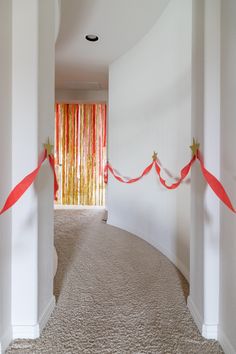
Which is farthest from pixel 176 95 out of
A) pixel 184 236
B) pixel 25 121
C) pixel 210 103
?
pixel 25 121

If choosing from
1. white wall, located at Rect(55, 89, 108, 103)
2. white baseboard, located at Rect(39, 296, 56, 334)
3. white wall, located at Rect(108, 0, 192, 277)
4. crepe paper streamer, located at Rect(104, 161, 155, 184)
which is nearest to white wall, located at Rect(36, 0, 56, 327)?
white baseboard, located at Rect(39, 296, 56, 334)

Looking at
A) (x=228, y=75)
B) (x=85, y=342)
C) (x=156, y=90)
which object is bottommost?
(x=85, y=342)

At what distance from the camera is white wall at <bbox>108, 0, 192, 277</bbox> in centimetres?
233

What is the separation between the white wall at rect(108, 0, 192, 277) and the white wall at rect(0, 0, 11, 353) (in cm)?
143

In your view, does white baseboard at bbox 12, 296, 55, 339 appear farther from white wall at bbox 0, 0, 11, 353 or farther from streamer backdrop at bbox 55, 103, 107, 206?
streamer backdrop at bbox 55, 103, 107, 206

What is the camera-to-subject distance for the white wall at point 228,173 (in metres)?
1.26

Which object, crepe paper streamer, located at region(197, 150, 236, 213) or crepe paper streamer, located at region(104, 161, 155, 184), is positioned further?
crepe paper streamer, located at region(104, 161, 155, 184)

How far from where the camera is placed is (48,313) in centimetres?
162

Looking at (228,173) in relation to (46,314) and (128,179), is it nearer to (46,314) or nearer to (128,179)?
(46,314)

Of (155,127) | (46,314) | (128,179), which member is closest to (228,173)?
(46,314)

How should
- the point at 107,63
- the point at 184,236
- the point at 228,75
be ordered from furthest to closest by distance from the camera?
1. the point at 107,63
2. the point at 184,236
3. the point at 228,75

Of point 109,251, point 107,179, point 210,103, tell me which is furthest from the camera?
point 107,179

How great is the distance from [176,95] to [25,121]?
1596mm

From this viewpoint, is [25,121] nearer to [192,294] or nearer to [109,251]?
[192,294]
